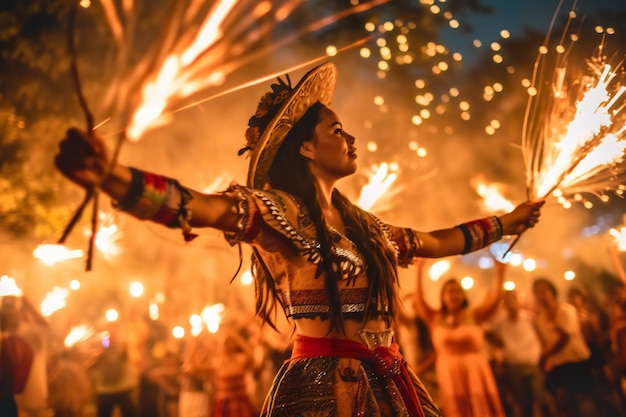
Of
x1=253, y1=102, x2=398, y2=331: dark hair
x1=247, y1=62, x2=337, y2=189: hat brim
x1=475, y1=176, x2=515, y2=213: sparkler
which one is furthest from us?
x1=475, y1=176, x2=515, y2=213: sparkler

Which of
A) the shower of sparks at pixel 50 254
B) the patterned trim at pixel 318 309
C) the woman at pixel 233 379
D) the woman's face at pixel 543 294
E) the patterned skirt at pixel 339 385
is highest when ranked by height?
the shower of sparks at pixel 50 254

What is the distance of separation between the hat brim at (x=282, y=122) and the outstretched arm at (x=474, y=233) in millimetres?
730

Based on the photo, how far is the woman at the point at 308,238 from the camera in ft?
5.60

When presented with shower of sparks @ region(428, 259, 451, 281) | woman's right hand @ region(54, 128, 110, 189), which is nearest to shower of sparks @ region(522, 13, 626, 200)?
woman's right hand @ region(54, 128, 110, 189)

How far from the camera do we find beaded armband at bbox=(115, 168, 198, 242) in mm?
1636

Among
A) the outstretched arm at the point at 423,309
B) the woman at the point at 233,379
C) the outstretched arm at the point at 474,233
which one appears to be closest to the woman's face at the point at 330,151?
the outstretched arm at the point at 474,233

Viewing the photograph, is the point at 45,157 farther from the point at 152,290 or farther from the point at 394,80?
the point at 394,80

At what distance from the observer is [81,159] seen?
1539 mm

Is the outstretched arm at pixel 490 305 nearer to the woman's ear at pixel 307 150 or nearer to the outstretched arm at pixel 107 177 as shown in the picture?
the woman's ear at pixel 307 150

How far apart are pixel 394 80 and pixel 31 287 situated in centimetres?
455

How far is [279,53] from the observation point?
273 inches

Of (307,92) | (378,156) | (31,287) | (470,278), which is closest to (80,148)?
(307,92)

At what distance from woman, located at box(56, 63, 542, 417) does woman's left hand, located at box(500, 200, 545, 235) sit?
2.01 feet

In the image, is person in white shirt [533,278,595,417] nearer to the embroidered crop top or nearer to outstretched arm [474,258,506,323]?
outstretched arm [474,258,506,323]
